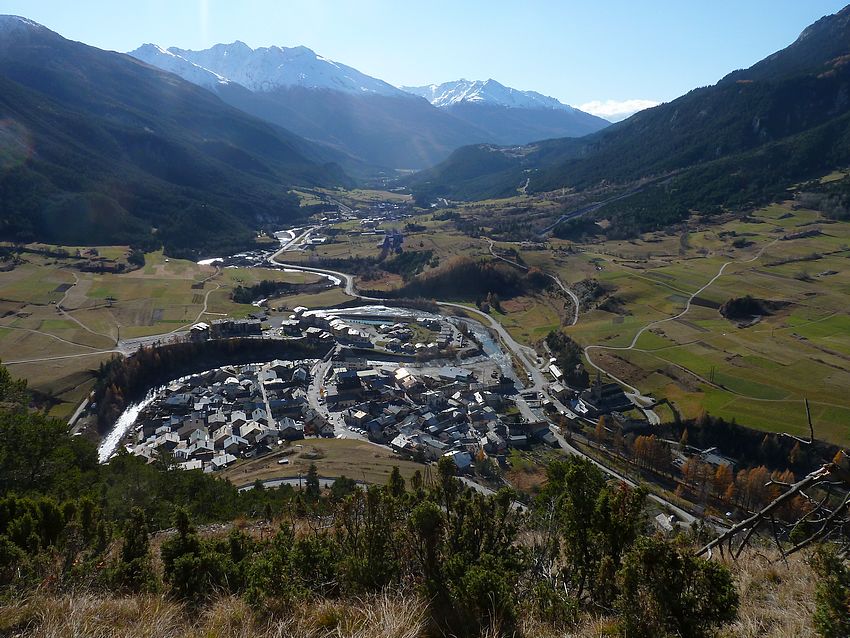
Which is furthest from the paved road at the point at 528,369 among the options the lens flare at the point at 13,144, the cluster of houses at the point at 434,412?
the lens flare at the point at 13,144

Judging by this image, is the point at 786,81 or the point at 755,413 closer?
the point at 755,413

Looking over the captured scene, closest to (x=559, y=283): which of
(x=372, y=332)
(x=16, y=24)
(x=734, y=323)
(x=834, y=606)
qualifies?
(x=734, y=323)

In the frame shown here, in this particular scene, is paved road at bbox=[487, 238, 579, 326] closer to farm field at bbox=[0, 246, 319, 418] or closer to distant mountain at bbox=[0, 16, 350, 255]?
farm field at bbox=[0, 246, 319, 418]

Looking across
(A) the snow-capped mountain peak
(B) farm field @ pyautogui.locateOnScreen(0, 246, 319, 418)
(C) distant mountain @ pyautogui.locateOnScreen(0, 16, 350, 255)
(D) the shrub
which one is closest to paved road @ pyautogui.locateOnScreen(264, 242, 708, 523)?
(D) the shrub

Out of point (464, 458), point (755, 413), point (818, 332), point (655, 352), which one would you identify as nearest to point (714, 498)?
point (755, 413)

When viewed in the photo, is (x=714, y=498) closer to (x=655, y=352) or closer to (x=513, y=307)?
(x=655, y=352)
